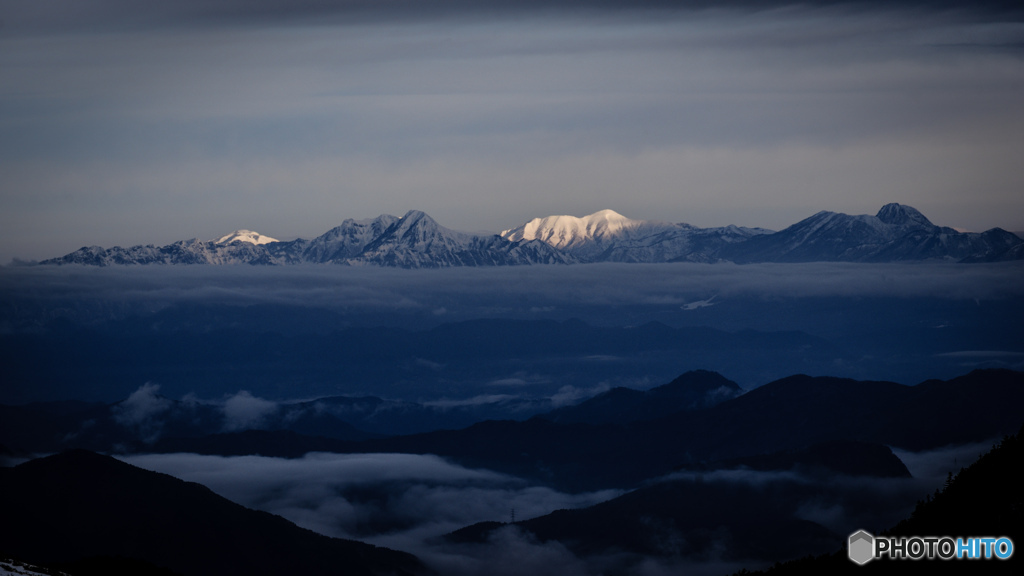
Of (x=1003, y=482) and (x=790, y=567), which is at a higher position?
(x=1003, y=482)

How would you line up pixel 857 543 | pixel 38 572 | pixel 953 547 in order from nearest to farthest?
pixel 38 572 < pixel 857 543 < pixel 953 547

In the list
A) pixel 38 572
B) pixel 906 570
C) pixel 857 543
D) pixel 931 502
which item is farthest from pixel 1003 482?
pixel 38 572

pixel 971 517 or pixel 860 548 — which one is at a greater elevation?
pixel 971 517

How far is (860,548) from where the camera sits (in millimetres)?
166000

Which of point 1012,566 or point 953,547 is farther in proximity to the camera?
point 953,547

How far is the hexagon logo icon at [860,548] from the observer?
471 feet

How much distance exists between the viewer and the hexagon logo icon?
144 meters

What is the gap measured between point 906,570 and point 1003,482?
30.8 meters

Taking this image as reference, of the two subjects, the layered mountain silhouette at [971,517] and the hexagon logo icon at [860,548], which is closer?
the hexagon logo icon at [860,548]

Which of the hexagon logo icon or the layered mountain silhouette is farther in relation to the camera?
the layered mountain silhouette

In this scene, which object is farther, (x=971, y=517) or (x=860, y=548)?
(x=971, y=517)

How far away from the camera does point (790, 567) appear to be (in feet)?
641

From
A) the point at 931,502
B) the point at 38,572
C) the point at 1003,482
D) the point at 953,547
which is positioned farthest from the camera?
the point at 931,502

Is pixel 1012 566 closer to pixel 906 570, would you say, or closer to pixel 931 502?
pixel 906 570
